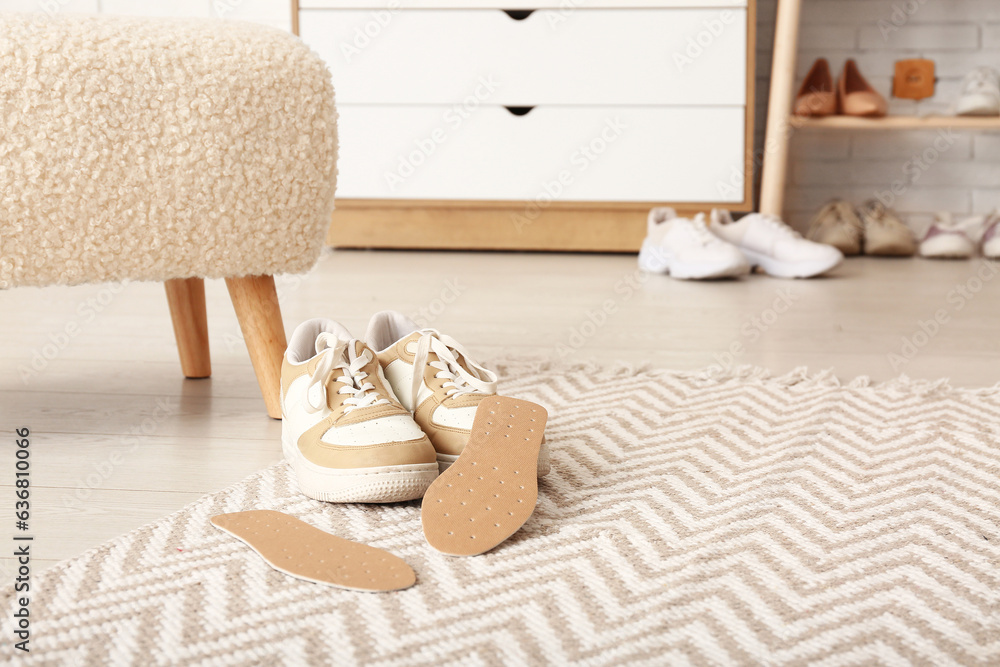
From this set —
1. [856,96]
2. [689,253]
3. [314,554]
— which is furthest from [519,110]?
[314,554]

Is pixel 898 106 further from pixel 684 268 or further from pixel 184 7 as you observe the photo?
pixel 184 7

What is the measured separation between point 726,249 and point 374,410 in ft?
4.05

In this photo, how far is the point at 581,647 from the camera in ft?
1.72

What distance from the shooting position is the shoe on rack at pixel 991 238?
2051 millimetres

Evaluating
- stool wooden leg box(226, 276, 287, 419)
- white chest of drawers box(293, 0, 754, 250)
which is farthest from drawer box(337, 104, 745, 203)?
stool wooden leg box(226, 276, 287, 419)

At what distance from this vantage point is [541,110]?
6.81 feet

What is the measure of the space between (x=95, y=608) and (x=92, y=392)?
0.56 meters

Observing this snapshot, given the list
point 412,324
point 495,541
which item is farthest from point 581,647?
point 412,324

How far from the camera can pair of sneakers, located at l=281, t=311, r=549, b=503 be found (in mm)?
717

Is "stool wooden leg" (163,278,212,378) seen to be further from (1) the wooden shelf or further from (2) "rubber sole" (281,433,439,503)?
(1) the wooden shelf

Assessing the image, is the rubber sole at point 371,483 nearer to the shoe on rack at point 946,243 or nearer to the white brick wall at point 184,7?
the shoe on rack at point 946,243

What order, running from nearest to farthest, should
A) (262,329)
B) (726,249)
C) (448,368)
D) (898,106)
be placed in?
(448,368), (262,329), (726,249), (898,106)

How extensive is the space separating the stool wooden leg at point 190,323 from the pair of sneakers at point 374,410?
0.30 m

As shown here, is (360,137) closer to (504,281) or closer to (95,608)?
(504,281)
